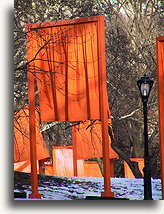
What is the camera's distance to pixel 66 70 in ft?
18.4

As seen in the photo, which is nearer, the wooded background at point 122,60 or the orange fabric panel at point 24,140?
the wooded background at point 122,60

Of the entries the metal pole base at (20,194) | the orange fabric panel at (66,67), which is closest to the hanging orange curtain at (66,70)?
the orange fabric panel at (66,67)

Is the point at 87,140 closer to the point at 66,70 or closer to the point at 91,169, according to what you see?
the point at 91,169

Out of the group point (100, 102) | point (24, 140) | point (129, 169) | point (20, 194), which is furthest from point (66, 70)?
point (20, 194)

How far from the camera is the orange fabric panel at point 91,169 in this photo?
542 cm

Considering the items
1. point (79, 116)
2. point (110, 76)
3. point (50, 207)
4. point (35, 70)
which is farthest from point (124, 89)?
point (50, 207)

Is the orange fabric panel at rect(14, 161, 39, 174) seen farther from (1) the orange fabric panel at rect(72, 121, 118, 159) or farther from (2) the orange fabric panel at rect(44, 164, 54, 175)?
(1) the orange fabric panel at rect(72, 121, 118, 159)

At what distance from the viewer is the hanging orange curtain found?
5.53 meters

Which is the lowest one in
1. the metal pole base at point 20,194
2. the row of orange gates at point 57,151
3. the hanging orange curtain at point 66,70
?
the metal pole base at point 20,194

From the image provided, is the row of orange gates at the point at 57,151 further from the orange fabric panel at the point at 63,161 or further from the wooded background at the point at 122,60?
the wooded background at the point at 122,60

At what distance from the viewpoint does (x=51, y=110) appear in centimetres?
562

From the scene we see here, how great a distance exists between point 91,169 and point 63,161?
0.36 meters

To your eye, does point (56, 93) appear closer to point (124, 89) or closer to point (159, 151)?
point (124, 89)

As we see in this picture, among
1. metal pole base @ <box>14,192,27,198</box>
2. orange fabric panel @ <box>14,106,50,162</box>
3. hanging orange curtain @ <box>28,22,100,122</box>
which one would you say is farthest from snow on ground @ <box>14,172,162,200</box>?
hanging orange curtain @ <box>28,22,100,122</box>
